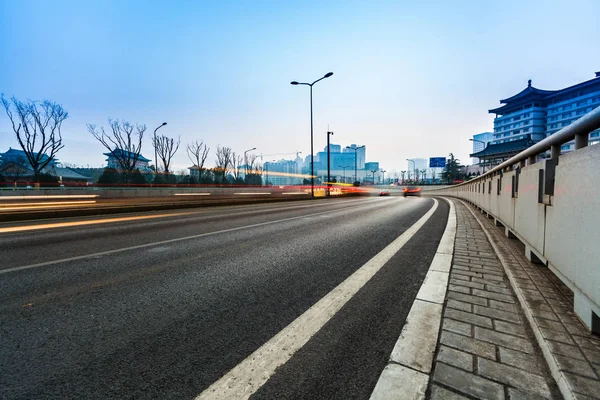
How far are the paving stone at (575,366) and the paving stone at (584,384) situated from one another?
0.14 ft

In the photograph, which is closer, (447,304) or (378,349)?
(378,349)

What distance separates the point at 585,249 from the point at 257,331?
241 centimetres

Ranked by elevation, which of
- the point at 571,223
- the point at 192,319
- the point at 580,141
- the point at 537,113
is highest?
the point at 537,113

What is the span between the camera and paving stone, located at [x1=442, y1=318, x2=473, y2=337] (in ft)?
6.39

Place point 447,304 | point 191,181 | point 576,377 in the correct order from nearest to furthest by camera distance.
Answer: point 576,377
point 447,304
point 191,181

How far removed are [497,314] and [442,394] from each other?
1217 millimetres

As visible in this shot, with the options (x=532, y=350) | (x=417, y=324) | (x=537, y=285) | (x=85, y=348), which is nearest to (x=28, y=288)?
(x=85, y=348)

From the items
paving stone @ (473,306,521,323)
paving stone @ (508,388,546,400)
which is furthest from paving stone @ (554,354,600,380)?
paving stone @ (473,306,521,323)

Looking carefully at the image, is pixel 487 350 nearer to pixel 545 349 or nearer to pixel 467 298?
pixel 545 349

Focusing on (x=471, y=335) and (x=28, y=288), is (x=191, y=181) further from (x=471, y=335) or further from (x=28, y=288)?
(x=471, y=335)

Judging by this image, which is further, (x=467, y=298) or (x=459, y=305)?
(x=467, y=298)

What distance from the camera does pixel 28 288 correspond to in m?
2.84

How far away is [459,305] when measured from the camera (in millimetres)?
2369

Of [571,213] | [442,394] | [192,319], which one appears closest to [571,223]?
[571,213]
